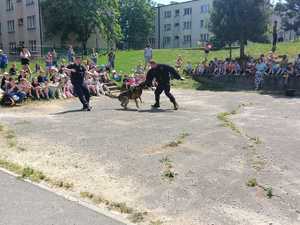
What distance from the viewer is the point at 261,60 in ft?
78.5

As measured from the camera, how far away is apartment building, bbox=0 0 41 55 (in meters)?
48.7

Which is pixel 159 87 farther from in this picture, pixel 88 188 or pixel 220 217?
pixel 220 217

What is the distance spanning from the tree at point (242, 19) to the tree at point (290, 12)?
2.67 meters

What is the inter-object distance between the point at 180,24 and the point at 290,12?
47400mm

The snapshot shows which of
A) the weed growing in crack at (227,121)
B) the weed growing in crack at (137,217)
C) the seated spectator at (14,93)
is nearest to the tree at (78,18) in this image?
Result: the seated spectator at (14,93)

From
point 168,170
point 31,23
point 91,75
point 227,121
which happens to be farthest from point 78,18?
point 168,170

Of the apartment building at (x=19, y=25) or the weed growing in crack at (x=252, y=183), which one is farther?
the apartment building at (x=19, y=25)

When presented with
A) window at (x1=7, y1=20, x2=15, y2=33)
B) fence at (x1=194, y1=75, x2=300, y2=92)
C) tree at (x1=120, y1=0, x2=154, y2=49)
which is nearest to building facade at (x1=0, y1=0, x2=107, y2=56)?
window at (x1=7, y1=20, x2=15, y2=33)

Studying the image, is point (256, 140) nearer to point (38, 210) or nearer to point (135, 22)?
point (38, 210)

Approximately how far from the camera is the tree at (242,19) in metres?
27.0

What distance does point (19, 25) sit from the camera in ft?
172

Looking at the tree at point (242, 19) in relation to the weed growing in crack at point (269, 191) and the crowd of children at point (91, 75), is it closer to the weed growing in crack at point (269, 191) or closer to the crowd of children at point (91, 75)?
the crowd of children at point (91, 75)

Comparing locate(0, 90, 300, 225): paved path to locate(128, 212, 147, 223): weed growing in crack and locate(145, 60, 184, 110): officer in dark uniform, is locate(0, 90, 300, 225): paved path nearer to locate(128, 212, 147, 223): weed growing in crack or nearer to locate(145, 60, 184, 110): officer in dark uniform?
locate(128, 212, 147, 223): weed growing in crack

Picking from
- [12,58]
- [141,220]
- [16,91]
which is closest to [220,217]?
[141,220]
